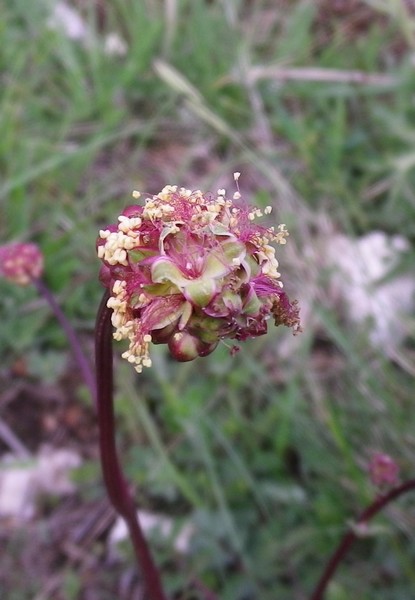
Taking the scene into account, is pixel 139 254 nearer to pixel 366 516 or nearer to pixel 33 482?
pixel 366 516

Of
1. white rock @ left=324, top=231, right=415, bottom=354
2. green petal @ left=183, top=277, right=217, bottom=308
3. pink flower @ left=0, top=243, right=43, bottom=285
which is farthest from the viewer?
white rock @ left=324, top=231, right=415, bottom=354

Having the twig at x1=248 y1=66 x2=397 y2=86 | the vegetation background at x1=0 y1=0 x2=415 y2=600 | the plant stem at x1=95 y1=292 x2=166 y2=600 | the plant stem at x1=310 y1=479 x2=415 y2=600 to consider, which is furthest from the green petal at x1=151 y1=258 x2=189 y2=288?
the twig at x1=248 y1=66 x2=397 y2=86

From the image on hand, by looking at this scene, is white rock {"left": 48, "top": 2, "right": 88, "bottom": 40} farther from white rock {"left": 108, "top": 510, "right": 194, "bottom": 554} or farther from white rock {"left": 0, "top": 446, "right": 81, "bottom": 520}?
white rock {"left": 108, "top": 510, "right": 194, "bottom": 554}

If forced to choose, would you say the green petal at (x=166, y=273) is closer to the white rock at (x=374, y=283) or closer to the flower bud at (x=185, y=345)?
the flower bud at (x=185, y=345)

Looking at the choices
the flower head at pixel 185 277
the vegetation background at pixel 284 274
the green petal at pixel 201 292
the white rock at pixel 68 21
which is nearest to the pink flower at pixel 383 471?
the vegetation background at pixel 284 274

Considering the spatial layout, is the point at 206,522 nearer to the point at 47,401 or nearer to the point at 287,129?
the point at 47,401

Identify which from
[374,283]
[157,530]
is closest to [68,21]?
[374,283]
